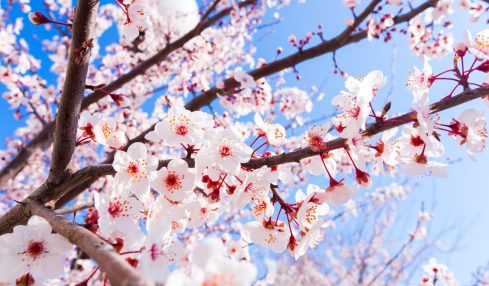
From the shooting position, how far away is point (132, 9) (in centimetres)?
192

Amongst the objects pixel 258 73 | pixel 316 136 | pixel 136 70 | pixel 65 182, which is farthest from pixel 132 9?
pixel 136 70

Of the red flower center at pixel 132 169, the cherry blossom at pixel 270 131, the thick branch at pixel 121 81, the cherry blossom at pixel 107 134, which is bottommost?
the cherry blossom at pixel 270 131

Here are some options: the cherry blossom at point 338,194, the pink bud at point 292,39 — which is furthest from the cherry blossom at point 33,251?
the pink bud at point 292,39

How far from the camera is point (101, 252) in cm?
82

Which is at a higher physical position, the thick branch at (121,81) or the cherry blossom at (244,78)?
the thick branch at (121,81)

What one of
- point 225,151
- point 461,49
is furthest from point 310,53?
point 225,151

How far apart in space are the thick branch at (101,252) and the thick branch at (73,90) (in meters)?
0.32

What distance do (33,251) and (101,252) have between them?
0.70 meters

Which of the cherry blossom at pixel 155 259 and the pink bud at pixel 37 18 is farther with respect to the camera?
the pink bud at pixel 37 18

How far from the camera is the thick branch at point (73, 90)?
5.14ft

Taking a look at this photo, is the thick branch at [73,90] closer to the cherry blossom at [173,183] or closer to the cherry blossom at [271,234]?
the cherry blossom at [173,183]

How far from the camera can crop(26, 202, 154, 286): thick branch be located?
687 mm

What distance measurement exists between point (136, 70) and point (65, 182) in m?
2.76

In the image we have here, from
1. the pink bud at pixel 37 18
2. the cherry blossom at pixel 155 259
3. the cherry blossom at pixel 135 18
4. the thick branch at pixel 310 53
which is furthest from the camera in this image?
the thick branch at pixel 310 53
